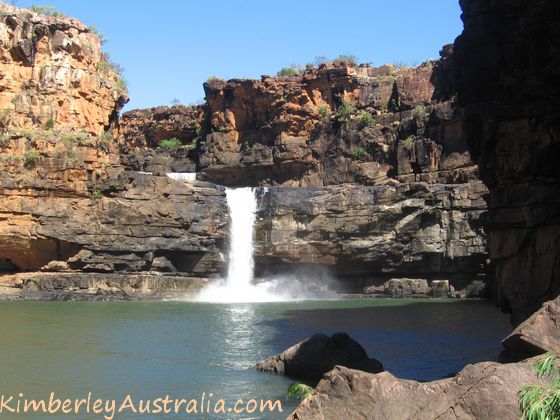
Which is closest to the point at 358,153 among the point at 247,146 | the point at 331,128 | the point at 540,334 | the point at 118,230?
the point at 331,128

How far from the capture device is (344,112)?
57875 mm

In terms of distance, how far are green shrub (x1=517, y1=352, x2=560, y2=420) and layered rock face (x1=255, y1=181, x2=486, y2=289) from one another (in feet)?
127

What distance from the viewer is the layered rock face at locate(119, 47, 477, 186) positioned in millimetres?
52156

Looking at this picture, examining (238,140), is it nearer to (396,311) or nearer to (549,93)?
(396,311)

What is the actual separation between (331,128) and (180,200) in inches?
655

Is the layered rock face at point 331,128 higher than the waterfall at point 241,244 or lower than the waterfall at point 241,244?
higher

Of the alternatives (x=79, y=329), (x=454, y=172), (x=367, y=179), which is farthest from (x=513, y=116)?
(x=367, y=179)

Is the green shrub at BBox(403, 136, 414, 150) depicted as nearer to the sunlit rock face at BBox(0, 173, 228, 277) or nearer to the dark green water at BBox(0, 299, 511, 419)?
the sunlit rock face at BBox(0, 173, 228, 277)

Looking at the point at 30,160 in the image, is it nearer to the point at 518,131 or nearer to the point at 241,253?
the point at 241,253

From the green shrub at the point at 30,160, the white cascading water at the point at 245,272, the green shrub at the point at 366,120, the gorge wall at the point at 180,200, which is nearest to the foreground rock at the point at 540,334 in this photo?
the gorge wall at the point at 180,200

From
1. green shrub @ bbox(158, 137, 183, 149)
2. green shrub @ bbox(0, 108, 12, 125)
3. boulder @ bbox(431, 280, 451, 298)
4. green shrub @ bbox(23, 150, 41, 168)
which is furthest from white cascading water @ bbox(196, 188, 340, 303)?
green shrub @ bbox(158, 137, 183, 149)

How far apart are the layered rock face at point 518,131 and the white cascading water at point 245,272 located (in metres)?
26.5

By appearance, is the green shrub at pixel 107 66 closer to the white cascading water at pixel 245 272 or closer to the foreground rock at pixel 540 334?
the white cascading water at pixel 245 272

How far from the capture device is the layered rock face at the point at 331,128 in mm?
52156
